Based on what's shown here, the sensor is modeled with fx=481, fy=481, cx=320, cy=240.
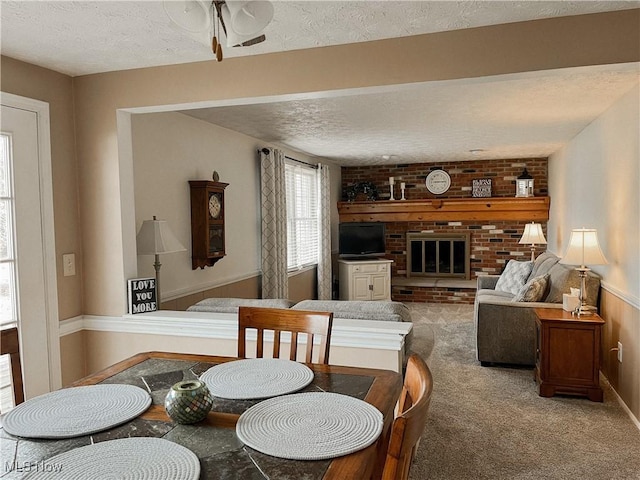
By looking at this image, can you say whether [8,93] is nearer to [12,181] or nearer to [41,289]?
[12,181]

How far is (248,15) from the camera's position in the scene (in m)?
1.38

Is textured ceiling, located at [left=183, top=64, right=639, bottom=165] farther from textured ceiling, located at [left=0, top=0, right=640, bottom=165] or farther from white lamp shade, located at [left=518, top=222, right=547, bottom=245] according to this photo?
white lamp shade, located at [left=518, top=222, right=547, bottom=245]

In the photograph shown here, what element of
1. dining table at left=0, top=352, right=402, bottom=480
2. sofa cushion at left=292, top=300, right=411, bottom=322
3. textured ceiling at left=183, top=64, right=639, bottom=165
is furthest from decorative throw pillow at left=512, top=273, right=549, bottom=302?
dining table at left=0, top=352, right=402, bottom=480

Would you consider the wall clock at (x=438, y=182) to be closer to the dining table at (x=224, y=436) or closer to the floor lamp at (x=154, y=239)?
the floor lamp at (x=154, y=239)

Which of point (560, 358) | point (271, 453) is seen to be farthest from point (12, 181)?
point (560, 358)

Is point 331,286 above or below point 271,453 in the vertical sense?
below

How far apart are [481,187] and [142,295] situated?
19.9 feet

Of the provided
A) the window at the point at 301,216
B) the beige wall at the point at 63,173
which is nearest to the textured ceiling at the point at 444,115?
the window at the point at 301,216

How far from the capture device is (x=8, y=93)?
250cm

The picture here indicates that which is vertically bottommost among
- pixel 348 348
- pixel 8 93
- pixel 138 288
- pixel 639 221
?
pixel 348 348

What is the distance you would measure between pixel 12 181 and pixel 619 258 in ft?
13.2

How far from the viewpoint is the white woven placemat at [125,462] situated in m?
1.08

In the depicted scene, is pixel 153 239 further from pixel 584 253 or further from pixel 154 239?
pixel 584 253

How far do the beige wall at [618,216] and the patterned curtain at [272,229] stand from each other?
311 cm
